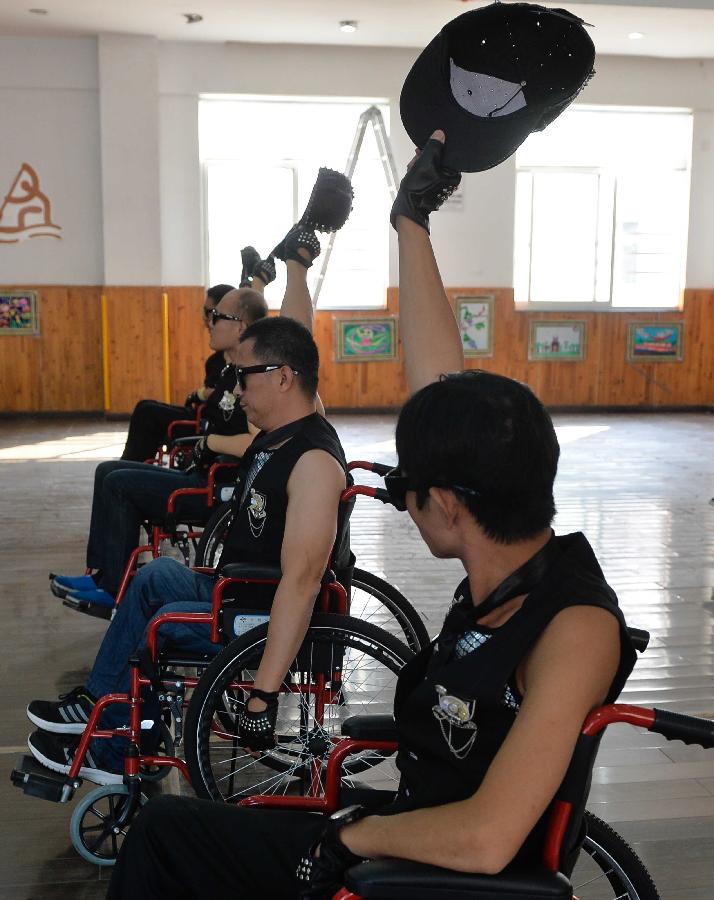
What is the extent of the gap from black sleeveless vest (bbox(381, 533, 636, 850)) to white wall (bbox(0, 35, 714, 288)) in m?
8.82

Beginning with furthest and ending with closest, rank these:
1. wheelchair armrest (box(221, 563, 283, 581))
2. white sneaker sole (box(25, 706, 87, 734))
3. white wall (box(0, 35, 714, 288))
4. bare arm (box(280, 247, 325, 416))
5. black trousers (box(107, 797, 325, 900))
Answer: white wall (box(0, 35, 714, 288)), bare arm (box(280, 247, 325, 416)), white sneaker sole (box(25, 706, 87, 734)), wheelchair armrest (box(221, 563, 283, 581)), black trousers (box(107, 797, 325, 900))

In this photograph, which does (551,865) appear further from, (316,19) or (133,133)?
(133,133)

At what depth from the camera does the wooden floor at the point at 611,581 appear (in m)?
2.22

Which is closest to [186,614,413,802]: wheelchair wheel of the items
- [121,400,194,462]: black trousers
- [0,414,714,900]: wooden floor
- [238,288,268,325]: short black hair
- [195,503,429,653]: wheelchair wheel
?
[195,503,429,653]: wheelchair wheel

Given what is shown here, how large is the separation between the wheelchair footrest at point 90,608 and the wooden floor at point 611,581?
0.45ft

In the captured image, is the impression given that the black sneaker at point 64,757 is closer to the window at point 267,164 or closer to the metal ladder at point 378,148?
the metal ladder at point 378,148

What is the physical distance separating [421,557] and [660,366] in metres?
7.12

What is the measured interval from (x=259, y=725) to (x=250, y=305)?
2.26m

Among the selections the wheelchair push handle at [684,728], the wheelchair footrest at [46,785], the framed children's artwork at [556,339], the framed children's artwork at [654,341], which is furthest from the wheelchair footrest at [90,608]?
the framed children's artwork at [654,341]

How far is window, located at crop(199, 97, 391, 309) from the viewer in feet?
33.0

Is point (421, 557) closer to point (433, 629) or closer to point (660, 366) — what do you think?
point (433, 629)

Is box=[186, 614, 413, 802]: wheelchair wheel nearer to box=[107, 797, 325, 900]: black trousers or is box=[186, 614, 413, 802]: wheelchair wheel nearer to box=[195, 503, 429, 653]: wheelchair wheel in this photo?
box=[195, 503, 429, 653]: wheelchair wheel

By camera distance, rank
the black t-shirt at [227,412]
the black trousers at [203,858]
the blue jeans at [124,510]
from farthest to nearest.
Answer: the black t-shirt at [227,412]
the blue jeans at [124,510]
the black trousers at [203,858]

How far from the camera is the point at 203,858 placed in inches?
55.0
